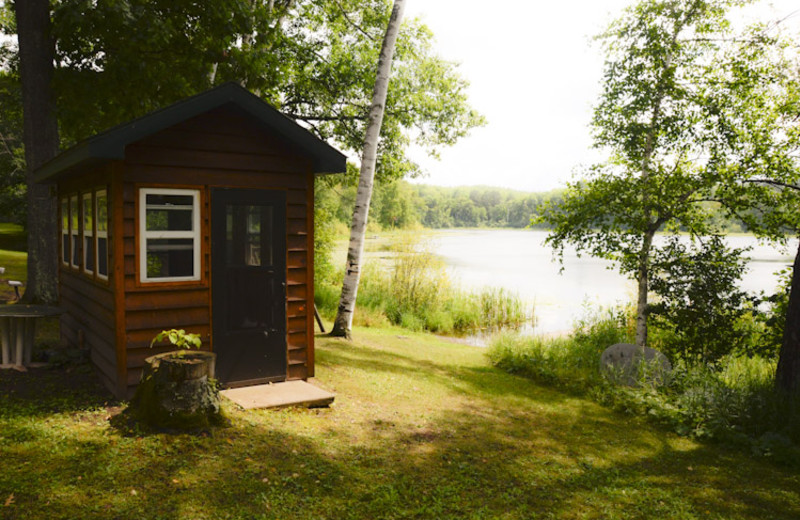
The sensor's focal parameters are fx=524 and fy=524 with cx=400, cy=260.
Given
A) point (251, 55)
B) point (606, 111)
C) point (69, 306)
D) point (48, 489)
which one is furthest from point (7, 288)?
point (606, 111)

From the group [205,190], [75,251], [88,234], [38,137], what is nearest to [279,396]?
[205,190]

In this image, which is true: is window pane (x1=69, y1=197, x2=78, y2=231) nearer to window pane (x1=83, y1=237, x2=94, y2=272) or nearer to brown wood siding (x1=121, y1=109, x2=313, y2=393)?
window pane (x1=83, y1=237, x2=94, y2=272)

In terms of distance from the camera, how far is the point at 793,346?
21.1 feet

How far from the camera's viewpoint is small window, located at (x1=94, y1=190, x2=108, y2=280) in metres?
5.80

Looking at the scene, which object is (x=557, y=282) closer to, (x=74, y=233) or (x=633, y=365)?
(x=633, y=365)

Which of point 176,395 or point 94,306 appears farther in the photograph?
point 94,306

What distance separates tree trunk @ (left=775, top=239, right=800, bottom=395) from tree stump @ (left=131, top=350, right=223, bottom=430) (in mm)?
6650

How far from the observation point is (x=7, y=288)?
37.1 ft

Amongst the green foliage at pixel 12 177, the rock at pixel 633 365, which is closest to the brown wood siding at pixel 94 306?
the rock at pixel 633 365

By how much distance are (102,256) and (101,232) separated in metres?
0.28

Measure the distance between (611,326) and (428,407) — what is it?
657 cm

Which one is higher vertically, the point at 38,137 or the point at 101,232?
the point at 38,137

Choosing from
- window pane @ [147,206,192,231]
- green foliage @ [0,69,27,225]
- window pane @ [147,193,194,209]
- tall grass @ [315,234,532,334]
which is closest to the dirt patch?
window pane @ [147,206,192,231]

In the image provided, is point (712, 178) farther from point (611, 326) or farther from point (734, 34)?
point (611, 326)
